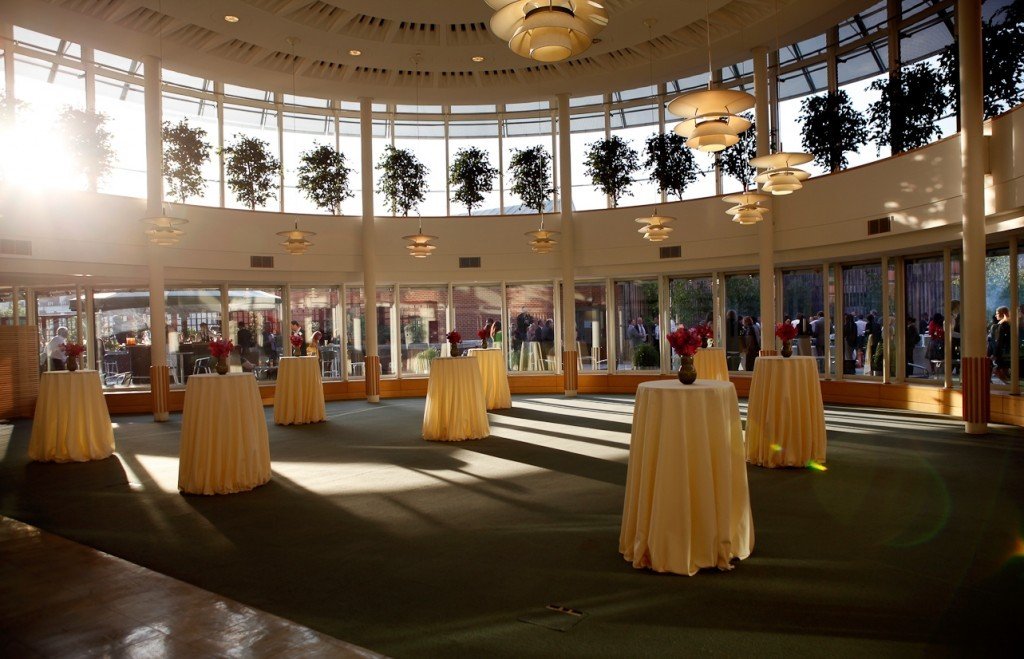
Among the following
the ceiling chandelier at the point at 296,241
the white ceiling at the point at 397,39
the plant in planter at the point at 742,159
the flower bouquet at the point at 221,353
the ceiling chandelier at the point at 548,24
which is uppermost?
the white ceiling at the point at 397,39

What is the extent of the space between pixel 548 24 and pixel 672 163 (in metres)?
9.70

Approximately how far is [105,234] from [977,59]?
13750mm

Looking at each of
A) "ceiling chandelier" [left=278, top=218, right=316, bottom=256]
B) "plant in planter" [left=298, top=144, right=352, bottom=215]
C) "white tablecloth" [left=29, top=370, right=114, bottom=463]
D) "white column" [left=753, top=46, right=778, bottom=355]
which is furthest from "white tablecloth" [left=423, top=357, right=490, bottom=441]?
"plant in planter" [left=298, top=144, right=352, bottom=215]

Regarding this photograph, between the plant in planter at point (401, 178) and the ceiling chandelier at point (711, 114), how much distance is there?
368 inches

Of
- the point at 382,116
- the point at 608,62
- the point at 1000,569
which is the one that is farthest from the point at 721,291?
the point at 1000,569

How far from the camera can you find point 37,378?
12.5m

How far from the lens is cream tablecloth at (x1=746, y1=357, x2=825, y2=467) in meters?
6.33

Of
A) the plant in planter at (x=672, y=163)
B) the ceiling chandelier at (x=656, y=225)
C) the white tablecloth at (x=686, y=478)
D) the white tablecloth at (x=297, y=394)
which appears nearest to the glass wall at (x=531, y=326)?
the plant in planter at (x=672, y=163)

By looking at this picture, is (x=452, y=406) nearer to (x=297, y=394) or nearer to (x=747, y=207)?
(x=297, y=394)

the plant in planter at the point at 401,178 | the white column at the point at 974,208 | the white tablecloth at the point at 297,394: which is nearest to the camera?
the white column at the point at 974,208

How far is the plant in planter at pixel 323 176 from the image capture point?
45.1 feet

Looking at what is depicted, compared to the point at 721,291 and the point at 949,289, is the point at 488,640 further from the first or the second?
the point at 721,291

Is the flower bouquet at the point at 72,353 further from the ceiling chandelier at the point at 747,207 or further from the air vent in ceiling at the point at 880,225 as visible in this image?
the air vent in ceiling at the point at 880,225

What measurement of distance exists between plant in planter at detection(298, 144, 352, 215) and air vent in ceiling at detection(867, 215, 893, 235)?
10289 mm
